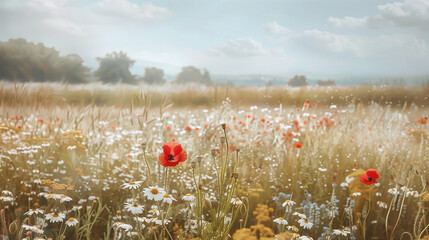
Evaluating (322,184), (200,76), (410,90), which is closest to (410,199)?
(322,184)

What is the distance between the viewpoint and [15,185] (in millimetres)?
2240

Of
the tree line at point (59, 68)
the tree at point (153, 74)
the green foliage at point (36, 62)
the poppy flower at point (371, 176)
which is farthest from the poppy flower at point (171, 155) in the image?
the tree at point (153, 74)

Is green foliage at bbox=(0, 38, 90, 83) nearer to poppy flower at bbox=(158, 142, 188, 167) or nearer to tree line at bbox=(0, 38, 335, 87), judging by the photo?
tree line at bbox=(0, 38, 335, 87)

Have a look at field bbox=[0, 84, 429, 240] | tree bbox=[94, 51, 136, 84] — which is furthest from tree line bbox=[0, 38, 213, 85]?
field bbox=[0, 84, 429, 240]

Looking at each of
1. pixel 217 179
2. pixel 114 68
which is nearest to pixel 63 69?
pixel 114 68

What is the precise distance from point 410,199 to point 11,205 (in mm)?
2612

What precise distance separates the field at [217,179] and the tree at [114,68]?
55.3 feet

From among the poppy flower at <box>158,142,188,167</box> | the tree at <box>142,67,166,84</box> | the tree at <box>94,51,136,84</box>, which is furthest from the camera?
the tree at <box>94,51,136,84</box>

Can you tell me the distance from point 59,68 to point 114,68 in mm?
6115

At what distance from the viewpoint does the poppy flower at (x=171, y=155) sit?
1.41 meters

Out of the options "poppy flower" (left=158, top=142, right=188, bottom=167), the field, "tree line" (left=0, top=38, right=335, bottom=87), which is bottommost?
the field

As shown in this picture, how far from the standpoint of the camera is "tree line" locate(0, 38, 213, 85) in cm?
872

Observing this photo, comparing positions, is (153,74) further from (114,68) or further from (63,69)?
(63,69)

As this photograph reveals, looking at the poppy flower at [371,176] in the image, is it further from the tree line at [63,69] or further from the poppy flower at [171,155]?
the tree line at [63,69]
